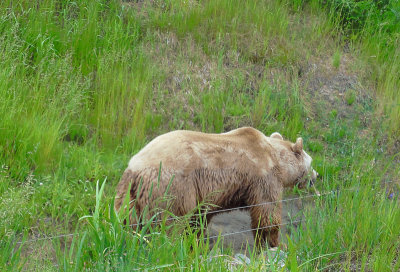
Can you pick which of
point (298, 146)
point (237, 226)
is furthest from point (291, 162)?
point (237, 226)

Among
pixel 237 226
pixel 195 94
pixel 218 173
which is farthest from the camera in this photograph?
pixel 195 94

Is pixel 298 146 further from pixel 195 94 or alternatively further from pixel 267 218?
pixel 195 94

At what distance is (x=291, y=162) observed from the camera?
→ 5.53 metres

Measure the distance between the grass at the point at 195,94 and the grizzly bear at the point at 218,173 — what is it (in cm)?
45

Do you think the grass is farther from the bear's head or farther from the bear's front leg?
the bear's head

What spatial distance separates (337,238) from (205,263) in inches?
49.6

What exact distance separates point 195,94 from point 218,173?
2750 millimetres

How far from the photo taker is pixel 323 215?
161 inches

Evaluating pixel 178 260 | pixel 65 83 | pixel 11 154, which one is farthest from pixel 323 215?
pixel 65 83

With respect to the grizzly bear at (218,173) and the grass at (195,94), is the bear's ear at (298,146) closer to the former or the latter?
the grizzly bear at (218,173)

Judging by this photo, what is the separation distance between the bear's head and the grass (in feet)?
1.32

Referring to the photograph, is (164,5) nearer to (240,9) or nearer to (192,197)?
(240,9)

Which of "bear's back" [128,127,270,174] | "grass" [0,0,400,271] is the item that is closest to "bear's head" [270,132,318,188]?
"bear's back" [128,127,270,174]

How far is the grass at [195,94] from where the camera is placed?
4.91 meters
